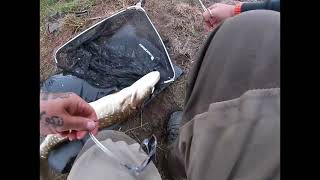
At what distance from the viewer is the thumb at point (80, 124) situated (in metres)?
1.06

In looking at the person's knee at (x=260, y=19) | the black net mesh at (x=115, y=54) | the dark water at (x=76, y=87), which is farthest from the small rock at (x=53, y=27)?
the person's knee at (x=260, y=19)

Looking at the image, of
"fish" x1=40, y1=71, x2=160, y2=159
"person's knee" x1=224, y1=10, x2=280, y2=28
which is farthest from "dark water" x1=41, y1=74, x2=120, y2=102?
"person's knee" x1=224, y1=10, x2=280, y2=28

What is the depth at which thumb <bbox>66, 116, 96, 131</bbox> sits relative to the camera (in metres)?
1.06

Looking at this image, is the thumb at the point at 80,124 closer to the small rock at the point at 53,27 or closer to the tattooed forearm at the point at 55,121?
the tattooed forearm at the point at 55,121

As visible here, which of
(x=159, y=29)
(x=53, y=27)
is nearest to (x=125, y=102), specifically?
(x=159, y=29)

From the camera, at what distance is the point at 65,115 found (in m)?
1.05

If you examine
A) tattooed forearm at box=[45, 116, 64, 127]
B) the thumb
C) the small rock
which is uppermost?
tattooed forearm at box=[45, 116, 64, 127]

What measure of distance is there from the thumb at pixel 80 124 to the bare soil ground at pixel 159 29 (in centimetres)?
67

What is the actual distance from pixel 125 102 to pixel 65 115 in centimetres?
59

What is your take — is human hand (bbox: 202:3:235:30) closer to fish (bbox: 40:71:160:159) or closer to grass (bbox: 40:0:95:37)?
fish (bbox: 40:71:160:159)

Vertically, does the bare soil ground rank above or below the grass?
below

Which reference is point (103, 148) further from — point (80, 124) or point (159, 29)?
point (159, 29)
